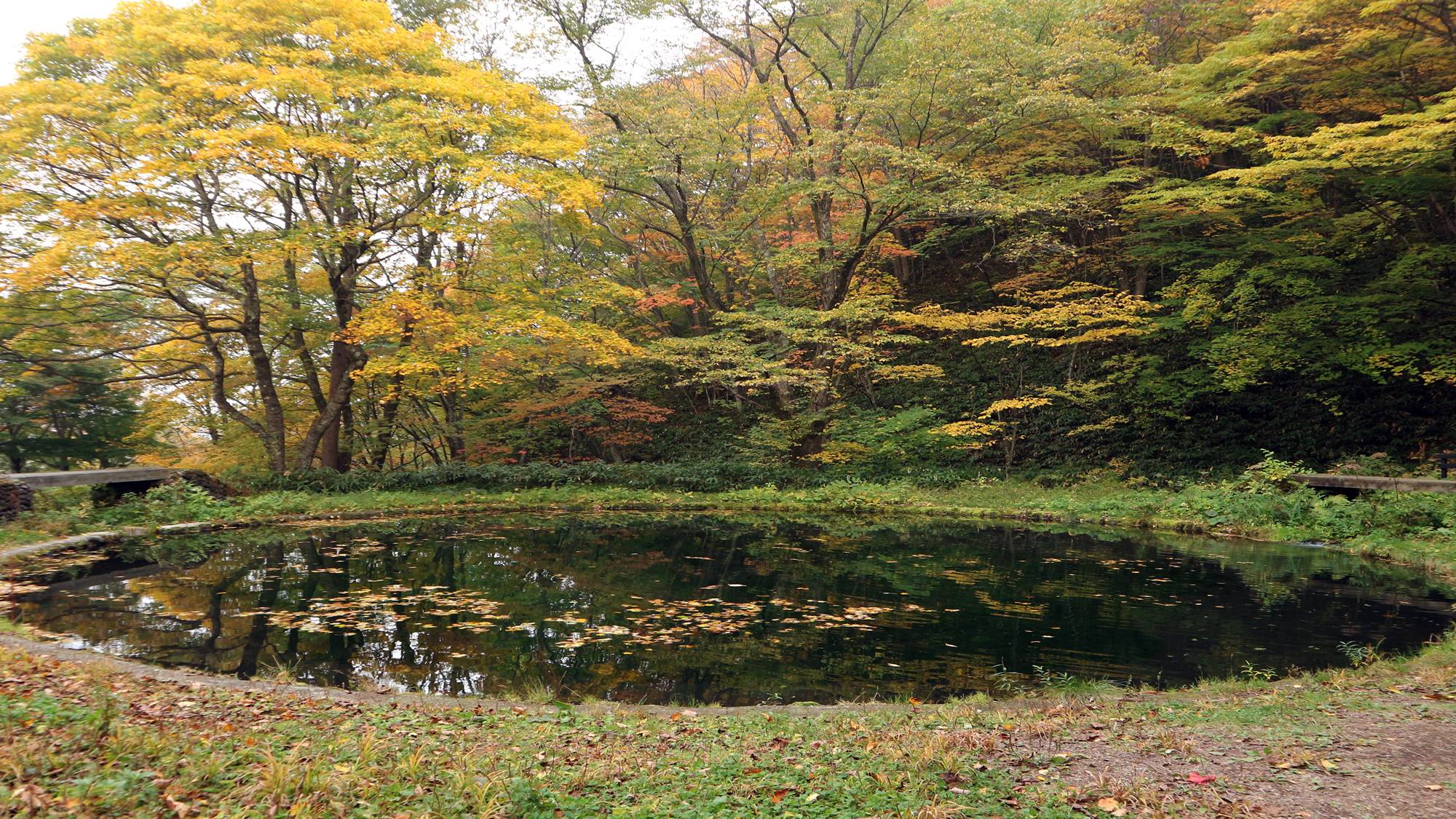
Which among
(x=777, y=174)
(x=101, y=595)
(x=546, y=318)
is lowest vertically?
(x=101, y=595)

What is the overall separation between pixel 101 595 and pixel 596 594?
208 inches

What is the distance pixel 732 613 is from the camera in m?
7.79

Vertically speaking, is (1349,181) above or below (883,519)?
above

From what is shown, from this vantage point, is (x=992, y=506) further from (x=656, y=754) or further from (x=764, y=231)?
(x=656, y=754)

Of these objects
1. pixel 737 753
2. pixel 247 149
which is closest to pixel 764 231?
pixel 247 149

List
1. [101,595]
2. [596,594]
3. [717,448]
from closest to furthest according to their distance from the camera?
[101,595] < [596,594] < [717,448]

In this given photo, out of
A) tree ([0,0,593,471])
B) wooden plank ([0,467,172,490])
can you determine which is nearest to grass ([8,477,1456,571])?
wooden plank ([0,467,172,490])

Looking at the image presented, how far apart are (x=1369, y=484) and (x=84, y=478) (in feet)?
68.2

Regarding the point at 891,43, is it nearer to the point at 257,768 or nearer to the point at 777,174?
the point at 777,174

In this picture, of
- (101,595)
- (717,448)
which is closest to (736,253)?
(717,448)

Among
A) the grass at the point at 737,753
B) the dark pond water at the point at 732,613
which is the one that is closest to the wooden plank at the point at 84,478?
the dark pond water at the point at 732,613

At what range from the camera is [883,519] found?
15430mm

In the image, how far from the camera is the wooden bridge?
445 inches

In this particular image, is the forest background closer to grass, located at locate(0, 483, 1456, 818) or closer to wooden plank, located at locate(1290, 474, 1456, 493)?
wooden plank, located at locate(1290, 474, 1456, 493)
